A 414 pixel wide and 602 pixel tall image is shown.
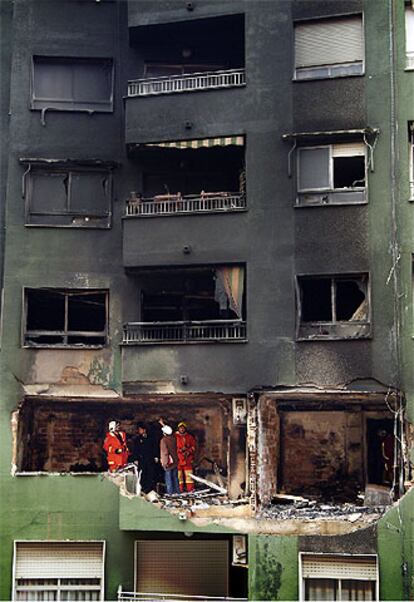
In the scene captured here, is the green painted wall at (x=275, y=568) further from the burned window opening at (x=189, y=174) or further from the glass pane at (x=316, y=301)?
the burned window opening at (x=189, y=174)

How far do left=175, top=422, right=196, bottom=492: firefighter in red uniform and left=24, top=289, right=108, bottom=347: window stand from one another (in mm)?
3141

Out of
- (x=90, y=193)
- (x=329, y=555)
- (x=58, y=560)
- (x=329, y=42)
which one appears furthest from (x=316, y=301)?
(x=58, y=560)

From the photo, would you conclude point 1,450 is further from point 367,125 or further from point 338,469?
point 367,125

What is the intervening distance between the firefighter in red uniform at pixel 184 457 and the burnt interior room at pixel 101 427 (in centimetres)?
120

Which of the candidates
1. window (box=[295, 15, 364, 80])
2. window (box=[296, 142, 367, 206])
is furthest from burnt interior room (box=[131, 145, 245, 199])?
window (box=[295, 15, 364, 80])

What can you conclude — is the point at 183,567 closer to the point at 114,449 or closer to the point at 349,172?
the point at 114,449

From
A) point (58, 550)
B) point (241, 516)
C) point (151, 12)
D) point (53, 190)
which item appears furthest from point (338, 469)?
point (151, 12)

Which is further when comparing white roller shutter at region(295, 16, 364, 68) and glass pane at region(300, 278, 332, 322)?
white roller shutter at region(295, 16, 364, 68)

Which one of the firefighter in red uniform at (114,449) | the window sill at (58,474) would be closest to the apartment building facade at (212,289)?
the window sill at (58,474)

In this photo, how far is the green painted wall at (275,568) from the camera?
2008cm

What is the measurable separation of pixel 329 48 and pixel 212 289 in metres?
6.81

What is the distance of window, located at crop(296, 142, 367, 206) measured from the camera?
22250 mm

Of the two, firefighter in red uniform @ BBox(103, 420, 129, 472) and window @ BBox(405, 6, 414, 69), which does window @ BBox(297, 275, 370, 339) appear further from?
window @ BBox(405, 6, 414, 69)

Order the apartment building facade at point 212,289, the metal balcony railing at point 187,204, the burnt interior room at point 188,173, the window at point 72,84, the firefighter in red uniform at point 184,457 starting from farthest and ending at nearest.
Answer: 1. the window at point 72,84
2. the burnt interior room at point 188,173
3. the firefighter in red uniform at point 184,457
4. the metal balcony railing at point 187,204
5. the apartment building facade at point 212,289
